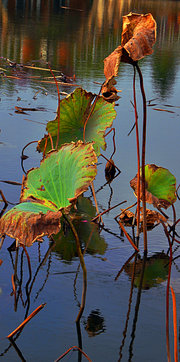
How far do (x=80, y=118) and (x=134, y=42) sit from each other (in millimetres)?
974

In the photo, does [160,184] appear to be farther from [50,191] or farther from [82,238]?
[50,191]

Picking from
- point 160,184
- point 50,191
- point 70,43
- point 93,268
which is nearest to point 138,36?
point 50,191

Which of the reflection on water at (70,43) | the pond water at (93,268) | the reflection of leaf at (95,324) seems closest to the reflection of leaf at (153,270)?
the pond water at (93,268)

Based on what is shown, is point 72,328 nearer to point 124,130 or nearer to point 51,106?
point 124,130

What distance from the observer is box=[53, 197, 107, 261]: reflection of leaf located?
240 cm

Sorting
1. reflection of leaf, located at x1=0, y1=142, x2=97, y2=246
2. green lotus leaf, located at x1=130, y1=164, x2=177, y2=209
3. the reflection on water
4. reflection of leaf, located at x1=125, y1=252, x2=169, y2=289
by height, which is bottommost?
reflection of leaf, located at x1=125, y1=252, x2=169, y2=289

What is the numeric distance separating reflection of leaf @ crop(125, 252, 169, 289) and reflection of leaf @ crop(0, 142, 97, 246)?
0.48 metres

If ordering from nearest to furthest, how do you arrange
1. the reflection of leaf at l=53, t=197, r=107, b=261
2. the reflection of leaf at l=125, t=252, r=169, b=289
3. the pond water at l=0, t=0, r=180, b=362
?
1. the pond water at l=0, t=0, r=180, b=362
2. the reflection of leaf at l=125, t=252, r=169, b=289
3. the reflection of leaf at l=53, t=197, r=107, b=261

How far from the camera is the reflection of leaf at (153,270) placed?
2207mm

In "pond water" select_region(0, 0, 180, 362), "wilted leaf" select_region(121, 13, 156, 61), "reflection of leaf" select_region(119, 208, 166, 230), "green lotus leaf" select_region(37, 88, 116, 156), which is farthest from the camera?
"green lotus leaf" select_region(37, 88, 116, 156)

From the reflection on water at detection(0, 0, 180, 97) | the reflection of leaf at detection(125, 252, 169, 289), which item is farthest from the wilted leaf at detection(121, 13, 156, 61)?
the reflection on water at detection(0, 0, 180, 97)

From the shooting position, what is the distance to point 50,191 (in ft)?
6.50

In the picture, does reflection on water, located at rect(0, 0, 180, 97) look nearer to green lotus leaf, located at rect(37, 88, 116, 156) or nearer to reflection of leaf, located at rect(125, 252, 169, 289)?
green lotus leaf, located at rect(37, 88, 116, 156)

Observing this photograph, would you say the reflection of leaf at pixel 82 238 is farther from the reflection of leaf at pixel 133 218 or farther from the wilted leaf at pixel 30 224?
the wilted leaf at pixel 30 224
